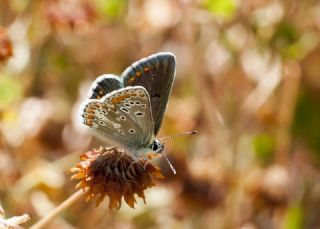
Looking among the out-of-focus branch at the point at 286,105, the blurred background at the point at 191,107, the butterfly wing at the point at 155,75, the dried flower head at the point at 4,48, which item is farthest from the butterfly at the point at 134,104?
the out-of-focus branch at the point at 286,105

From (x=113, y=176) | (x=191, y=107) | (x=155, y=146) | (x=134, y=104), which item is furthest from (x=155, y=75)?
(x=191, y=107)

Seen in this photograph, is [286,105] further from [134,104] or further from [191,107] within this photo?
[134,104]

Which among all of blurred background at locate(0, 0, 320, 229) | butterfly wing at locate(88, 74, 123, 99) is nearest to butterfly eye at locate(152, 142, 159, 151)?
butterfly wing at locate(88, 74, 123, 99)

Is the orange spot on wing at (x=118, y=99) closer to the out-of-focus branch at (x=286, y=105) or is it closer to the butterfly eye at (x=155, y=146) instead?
the butterfly eye at (x=155, y=146)

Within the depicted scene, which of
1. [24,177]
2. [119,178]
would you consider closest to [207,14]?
[24,177]

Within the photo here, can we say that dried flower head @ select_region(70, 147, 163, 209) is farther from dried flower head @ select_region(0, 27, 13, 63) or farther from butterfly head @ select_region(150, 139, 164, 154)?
dried flower head @ select_region(0, 27, 13, 63)

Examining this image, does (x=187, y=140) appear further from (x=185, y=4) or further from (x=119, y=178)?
(x=119, y=178)

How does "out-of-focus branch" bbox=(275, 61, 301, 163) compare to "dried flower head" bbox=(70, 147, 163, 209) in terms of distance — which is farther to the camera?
"out-of-focus branch" bbox=(275, 61, 301, 163)
